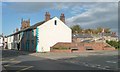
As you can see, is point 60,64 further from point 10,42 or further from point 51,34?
point 10,42

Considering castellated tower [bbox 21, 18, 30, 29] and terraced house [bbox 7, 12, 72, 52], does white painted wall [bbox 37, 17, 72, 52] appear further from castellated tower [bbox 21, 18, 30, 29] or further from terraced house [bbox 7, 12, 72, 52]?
castellated tower [bbox 21, 18, 30, 29]

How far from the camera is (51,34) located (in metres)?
63.0

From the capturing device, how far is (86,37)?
11238 cm

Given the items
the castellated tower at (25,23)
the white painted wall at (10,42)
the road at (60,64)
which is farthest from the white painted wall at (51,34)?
the white painted wall at (10,42)

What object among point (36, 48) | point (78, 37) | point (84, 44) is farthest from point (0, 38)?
point (78, 37)

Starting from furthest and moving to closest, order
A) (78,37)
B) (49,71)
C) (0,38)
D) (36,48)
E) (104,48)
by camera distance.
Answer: (78,37)
(104,48)
(36,48)
(49,71)
(0,38)

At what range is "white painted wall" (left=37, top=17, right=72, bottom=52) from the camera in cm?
6185

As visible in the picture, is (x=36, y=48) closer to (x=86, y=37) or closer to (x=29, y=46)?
(x=29, y=46)

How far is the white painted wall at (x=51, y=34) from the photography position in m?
61.8

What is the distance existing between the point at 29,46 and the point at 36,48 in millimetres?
7449

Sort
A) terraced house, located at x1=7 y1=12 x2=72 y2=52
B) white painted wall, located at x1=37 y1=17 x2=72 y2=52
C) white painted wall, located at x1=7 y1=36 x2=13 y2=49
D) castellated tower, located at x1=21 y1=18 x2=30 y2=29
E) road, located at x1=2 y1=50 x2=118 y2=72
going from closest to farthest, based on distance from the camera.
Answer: road, located at x1=2 y1=50 x2=118 y2=72
terraced house, located at x1=7 y1=12 x2=72 y2=52
white painted wall, located at x1=37 y1=17 x2=72 y2=52
castellated tower, located at x1=21 y1=18 x2=30 y2=29
white painted wall, located at x1=7 y1=36 x2=13 y2=49

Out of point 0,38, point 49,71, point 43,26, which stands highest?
point 43,26

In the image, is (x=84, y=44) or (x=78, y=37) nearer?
(x=84, y=44)

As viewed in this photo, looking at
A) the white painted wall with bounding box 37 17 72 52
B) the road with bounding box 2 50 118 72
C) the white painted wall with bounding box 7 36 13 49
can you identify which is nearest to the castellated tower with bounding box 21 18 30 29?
the white painted wall with bounding box 7 36 13 49
